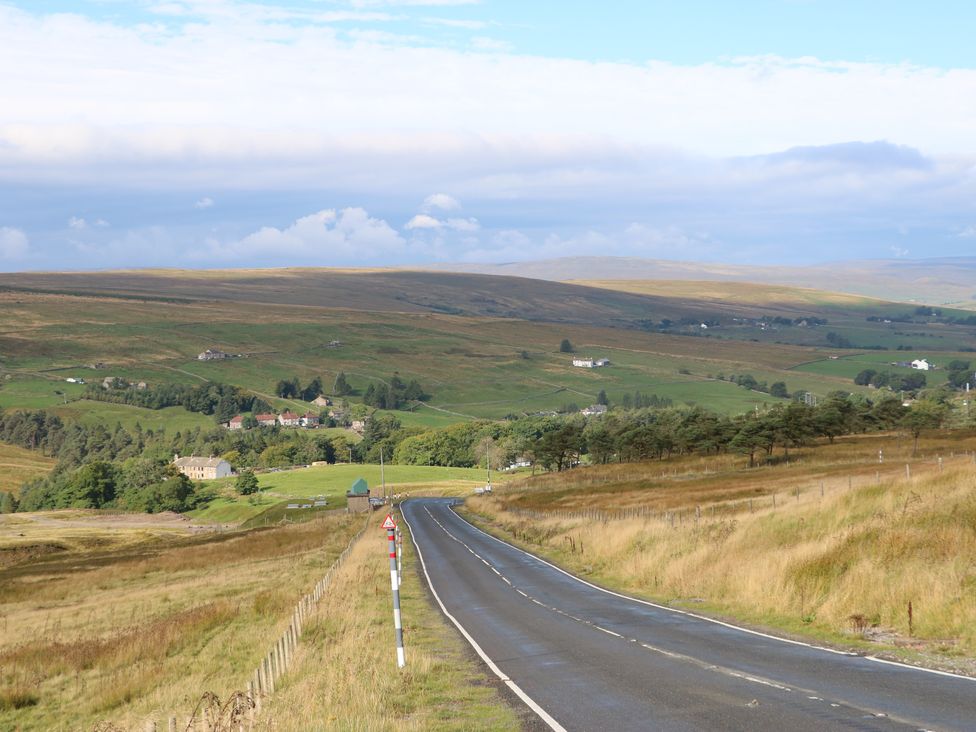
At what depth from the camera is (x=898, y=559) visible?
2408cm

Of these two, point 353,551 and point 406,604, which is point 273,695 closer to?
point 406,604

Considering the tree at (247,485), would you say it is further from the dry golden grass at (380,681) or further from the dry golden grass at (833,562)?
the dry golden grass at (380,681)

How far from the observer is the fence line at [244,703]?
1491 centimetres

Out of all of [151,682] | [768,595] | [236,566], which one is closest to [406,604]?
[151,682]

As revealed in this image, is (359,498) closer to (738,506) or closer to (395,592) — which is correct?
(738,506)

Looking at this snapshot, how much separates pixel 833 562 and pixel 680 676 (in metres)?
9.82

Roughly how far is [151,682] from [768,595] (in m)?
14.8

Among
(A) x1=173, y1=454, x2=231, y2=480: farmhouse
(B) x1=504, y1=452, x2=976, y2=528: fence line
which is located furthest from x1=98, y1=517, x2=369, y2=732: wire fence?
(A) x1=173, y1=454, x2=231, y2=480: farmhouse

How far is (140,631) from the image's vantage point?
34.8 m

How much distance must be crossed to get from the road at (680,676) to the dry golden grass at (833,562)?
1815mm

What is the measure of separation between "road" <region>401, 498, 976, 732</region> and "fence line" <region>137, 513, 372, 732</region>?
400cm

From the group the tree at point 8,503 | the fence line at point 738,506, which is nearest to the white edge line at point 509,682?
the fence line at point 738,506

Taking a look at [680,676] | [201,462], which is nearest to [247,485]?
[201,462]

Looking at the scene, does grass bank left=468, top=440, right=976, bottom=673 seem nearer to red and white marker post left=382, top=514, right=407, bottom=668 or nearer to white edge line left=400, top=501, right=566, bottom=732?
white edge line left=400, top=501, right=566, bottom=732
